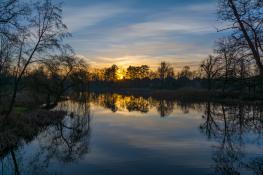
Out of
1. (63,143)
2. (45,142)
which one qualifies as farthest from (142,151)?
(45,142)

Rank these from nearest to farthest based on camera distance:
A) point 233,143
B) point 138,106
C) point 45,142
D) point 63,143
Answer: point 233,143 → point 45,142 → point 63,143 → point 138,106

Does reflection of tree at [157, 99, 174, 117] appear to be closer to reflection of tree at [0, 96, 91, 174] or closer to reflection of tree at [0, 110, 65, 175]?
reflection of tree at [0, 96, 91, 174]

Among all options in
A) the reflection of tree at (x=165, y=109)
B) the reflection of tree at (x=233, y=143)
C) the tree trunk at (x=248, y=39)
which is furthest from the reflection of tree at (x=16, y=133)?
the reflection of tree at (x=165, y=109)

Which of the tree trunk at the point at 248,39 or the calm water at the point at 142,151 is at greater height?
the tree trunk at the point at 248,39

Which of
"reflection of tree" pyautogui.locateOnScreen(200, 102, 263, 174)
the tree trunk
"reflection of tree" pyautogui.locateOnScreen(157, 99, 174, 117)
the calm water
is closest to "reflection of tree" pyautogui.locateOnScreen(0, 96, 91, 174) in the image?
A: the calm water

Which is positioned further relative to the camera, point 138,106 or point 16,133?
point 138,106

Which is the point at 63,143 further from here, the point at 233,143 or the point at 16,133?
the point at 233,143

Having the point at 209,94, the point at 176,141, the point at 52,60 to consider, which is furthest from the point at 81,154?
the point at 209,94

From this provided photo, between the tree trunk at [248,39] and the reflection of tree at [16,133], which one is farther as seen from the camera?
the reflection of tree at [16,133]

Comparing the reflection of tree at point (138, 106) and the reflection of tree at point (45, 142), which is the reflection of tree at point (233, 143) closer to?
the reflection of tree at point (45, 142)

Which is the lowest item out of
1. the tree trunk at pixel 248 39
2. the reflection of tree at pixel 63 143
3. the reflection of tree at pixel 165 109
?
the reflection of tree at pixel 63 143

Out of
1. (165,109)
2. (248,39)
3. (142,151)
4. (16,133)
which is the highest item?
(248,39)

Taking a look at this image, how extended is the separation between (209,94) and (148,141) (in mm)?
48700

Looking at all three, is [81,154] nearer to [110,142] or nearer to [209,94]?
[110,142]
